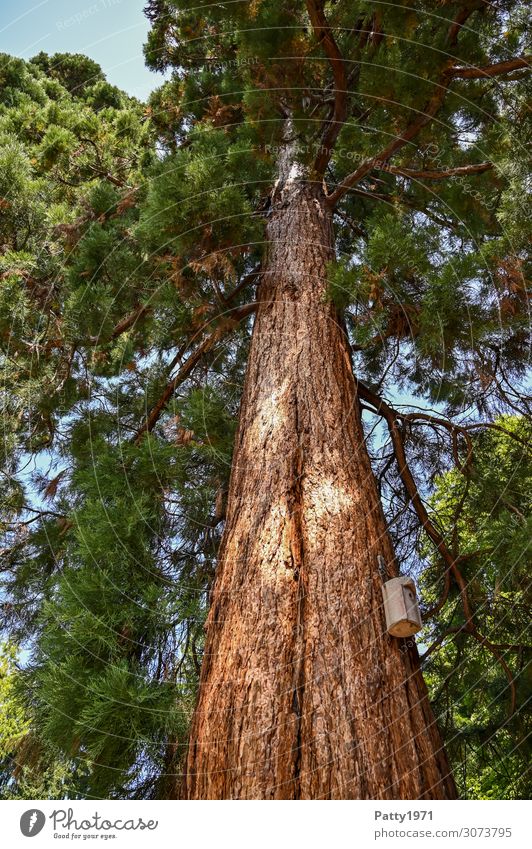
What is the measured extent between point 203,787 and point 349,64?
4.45 metres

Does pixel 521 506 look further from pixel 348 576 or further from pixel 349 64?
pixel 349 64

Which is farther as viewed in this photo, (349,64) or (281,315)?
(349,64)

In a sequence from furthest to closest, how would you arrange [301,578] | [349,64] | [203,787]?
[349,64] → [301,578] → [203,787]

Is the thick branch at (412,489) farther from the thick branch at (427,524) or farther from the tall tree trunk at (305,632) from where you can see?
the tall tree trunk at (305,632)

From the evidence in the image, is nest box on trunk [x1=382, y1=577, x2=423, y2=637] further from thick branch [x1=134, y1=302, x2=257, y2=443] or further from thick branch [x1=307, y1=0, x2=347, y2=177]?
thick branch [x1=307, y1=0, x2=347, y2=177]

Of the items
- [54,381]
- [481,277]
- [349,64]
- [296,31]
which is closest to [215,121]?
[349,64]

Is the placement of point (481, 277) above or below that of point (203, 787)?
above

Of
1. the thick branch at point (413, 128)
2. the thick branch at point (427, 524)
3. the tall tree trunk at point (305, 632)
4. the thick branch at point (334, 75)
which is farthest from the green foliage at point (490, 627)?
the thick branch at point (334, 75)

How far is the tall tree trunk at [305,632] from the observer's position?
1.52 metres

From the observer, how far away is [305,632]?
1.77 meters

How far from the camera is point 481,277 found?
9.39ft

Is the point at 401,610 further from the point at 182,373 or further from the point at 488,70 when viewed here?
the point at 488,70

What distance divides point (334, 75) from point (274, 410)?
228 cm

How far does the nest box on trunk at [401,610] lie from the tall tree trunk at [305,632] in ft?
0.13
